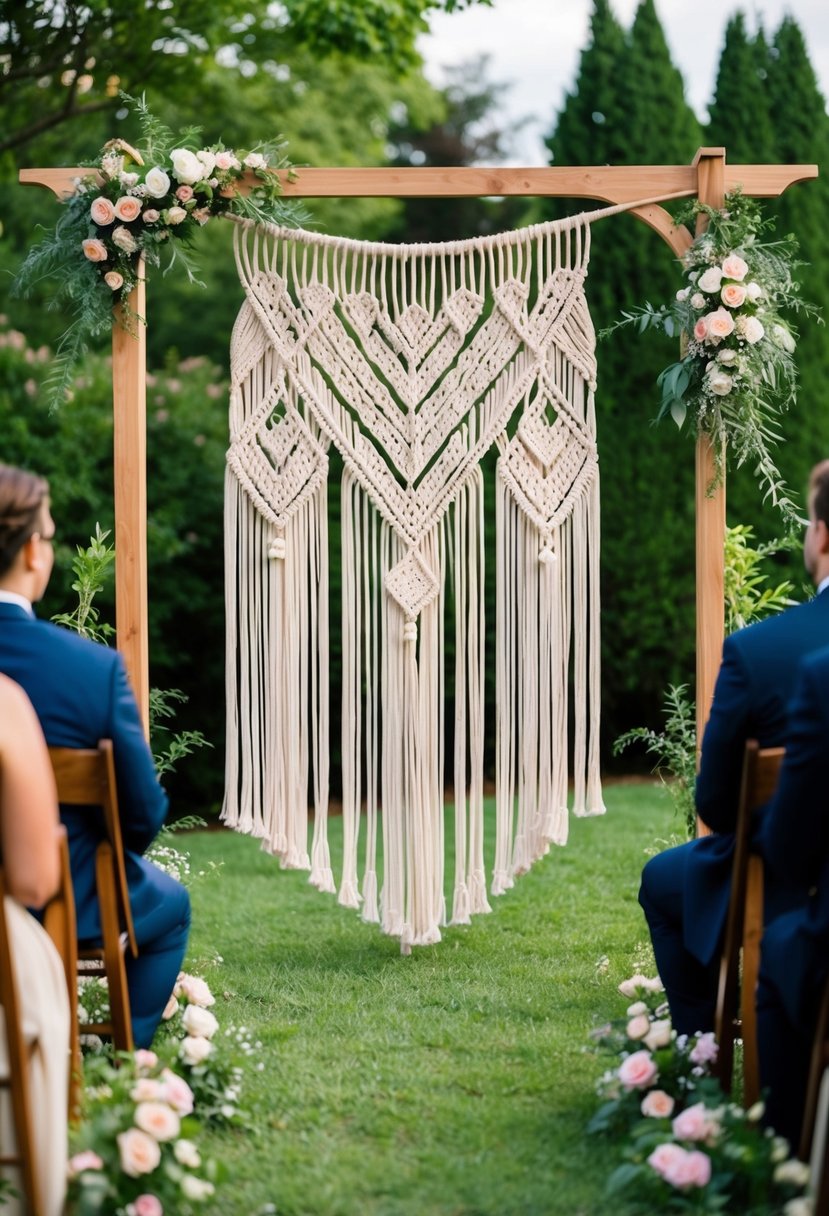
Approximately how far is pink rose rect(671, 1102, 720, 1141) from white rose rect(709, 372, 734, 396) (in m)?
1.89

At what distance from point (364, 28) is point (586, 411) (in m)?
3.22

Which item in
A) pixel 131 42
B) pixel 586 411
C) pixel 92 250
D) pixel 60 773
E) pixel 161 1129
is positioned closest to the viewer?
pixel 161 1129

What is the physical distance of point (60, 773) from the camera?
2377mm

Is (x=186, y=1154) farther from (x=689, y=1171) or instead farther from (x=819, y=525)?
(x=819, y=525)

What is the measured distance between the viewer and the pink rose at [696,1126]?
2246mm

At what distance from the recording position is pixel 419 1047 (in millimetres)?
3203

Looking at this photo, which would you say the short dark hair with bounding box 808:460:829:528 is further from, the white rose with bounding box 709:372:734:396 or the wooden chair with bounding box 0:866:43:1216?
the wooden chair with bounding box 0:866:43:1216

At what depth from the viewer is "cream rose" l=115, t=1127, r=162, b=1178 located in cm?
214

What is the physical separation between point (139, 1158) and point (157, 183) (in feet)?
7.74

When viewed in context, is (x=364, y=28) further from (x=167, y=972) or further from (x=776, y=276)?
(x=167, y=972)

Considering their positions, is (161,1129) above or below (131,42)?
below

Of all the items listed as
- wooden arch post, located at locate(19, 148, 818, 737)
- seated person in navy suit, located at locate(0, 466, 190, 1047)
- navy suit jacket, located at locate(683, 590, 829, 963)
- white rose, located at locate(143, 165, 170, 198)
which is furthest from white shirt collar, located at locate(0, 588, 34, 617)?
white rose, located at locate(143, 165, 170, 198)

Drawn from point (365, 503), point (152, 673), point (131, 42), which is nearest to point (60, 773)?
point (365, 503)

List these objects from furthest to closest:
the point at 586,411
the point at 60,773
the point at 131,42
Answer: the point at 131,42 < the point at 586,411 < the point at 60,773
